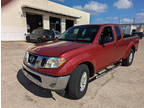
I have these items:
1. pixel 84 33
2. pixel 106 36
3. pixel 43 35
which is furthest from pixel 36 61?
pixel 43 35

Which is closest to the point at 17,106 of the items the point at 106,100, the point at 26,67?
the point at 26,67

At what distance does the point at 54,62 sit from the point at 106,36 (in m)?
1.85

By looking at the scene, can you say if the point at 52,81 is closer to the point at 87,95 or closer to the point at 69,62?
the point at 69,62

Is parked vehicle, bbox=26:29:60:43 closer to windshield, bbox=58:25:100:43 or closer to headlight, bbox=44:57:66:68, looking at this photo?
windshield, bbox=58:25:100:43

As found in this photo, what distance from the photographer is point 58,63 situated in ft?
6.80

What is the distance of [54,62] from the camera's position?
209 cm

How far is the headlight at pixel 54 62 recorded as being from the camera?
6.79ft

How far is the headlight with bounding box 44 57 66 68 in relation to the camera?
207 centimetres

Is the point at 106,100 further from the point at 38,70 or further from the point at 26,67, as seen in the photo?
the point at 26,67

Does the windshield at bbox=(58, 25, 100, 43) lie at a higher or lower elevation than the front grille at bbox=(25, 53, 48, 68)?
higher

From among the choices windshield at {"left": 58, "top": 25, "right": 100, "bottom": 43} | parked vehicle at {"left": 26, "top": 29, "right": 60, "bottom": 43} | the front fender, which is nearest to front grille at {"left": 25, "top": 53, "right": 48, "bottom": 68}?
the front fender

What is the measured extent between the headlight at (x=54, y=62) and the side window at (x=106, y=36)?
56.2 inches

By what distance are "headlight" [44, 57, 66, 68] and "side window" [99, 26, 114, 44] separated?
1427mm

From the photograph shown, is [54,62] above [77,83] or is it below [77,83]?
above
